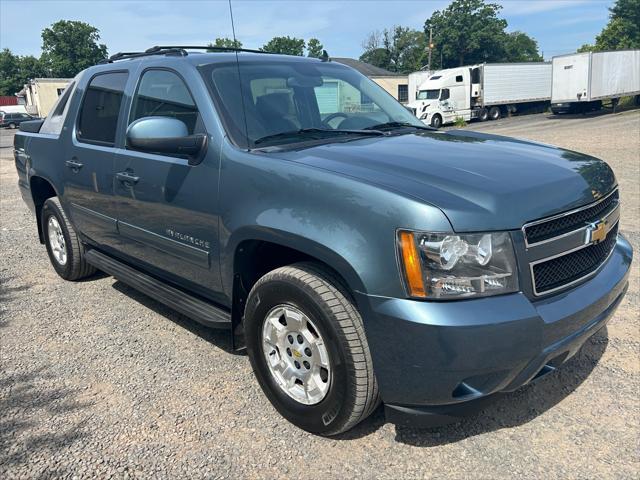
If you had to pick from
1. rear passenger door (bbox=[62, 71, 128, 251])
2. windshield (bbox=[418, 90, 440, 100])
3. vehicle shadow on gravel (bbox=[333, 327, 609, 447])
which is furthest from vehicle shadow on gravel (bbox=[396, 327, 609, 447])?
windshield (bbox=[418, 90, 440, 100])

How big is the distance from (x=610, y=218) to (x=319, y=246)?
5.36 ft

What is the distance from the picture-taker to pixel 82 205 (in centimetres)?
443

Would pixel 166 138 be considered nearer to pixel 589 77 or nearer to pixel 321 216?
pixel 321 216

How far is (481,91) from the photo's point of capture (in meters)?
32.6

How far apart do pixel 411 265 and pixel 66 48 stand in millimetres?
102249

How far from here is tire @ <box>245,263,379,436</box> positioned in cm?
241

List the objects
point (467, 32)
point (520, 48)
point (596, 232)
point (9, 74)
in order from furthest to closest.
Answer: point (520, 48)
point (9, 74)
point (467, 32)
point (596, 232)

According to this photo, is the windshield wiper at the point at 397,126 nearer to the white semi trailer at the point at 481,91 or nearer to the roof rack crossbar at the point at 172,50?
the roof rack crossbar at the point at 172,50

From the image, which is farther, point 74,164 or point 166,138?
point 74,164

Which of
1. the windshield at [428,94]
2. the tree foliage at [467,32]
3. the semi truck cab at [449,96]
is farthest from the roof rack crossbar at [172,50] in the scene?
the tree foliage at [467,32]

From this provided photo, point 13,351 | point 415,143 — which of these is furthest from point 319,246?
point 13,351

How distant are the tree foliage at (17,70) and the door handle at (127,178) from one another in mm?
96972

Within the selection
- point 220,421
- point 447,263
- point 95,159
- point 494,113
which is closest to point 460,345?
point 447,263

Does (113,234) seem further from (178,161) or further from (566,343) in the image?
(566,343)
